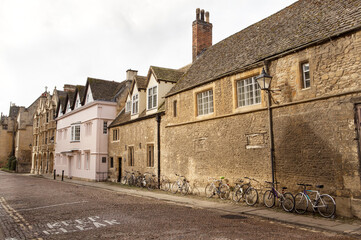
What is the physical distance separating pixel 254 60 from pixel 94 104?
20254 millimetres

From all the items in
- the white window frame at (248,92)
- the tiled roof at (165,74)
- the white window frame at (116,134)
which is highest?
the tiled roof at (165,74)

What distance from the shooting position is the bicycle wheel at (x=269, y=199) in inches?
445

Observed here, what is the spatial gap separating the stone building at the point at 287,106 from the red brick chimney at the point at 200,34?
4299 mm

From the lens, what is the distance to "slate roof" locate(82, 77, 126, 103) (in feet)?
97.3

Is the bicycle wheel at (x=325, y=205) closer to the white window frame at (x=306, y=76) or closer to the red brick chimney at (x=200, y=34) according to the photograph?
the white window frame at (x=306, y=76)

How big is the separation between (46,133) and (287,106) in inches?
1645

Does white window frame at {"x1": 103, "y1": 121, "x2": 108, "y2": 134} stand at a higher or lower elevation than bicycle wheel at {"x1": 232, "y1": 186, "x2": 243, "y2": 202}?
higher

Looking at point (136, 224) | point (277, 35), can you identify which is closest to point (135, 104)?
point (277, 35)

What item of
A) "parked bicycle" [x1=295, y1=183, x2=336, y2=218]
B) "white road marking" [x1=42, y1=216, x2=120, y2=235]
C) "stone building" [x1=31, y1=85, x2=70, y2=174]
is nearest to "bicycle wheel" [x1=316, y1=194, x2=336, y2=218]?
"parked bicycle" [x1=295, y1=183, x2=336, y2=218]

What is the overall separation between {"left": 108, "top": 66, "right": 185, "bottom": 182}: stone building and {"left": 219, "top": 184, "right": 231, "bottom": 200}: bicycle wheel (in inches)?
262

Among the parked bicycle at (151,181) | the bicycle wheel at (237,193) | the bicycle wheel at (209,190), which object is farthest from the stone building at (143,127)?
the bicycle wheel at (237,193)

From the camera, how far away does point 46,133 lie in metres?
44.5

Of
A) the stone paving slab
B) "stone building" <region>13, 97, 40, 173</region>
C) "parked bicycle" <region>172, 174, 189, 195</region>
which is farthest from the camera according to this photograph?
"stone building" <region>13, 97, 40, 173</region>

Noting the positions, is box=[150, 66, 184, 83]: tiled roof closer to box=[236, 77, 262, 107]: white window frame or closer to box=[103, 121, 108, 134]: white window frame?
box=[236, 77, 262, 107]: white window frame
